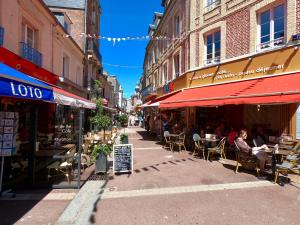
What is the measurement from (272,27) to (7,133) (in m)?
10.3

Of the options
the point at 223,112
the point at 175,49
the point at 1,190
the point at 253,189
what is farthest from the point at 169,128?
the point at 1,190

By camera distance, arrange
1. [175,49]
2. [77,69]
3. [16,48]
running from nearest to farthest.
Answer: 1. [16,48]
2. [175,49]
3. [77,69]

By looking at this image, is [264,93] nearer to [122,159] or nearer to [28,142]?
[122,159]

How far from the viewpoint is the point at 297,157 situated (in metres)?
6.32

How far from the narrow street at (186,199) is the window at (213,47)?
7261 millimetres

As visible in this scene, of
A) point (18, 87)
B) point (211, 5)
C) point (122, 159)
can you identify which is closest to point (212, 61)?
point (211, 5)

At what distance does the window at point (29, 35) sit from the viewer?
403 inches

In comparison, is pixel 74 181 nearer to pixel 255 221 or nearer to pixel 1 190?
pixel 1 190

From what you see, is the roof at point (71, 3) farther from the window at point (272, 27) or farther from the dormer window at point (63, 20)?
the window at point (272, 27)

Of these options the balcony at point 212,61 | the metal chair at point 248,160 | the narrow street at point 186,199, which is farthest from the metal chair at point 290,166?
the balcony at point 212,61

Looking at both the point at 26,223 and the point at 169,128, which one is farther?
the point at 169,128

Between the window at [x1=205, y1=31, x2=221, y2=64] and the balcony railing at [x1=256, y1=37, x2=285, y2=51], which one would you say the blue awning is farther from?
the window at [x1=205, y1=31, x2=221, y2=64]

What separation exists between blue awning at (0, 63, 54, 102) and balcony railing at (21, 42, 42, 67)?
5.78 meters

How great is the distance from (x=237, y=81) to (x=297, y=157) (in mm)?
5298
